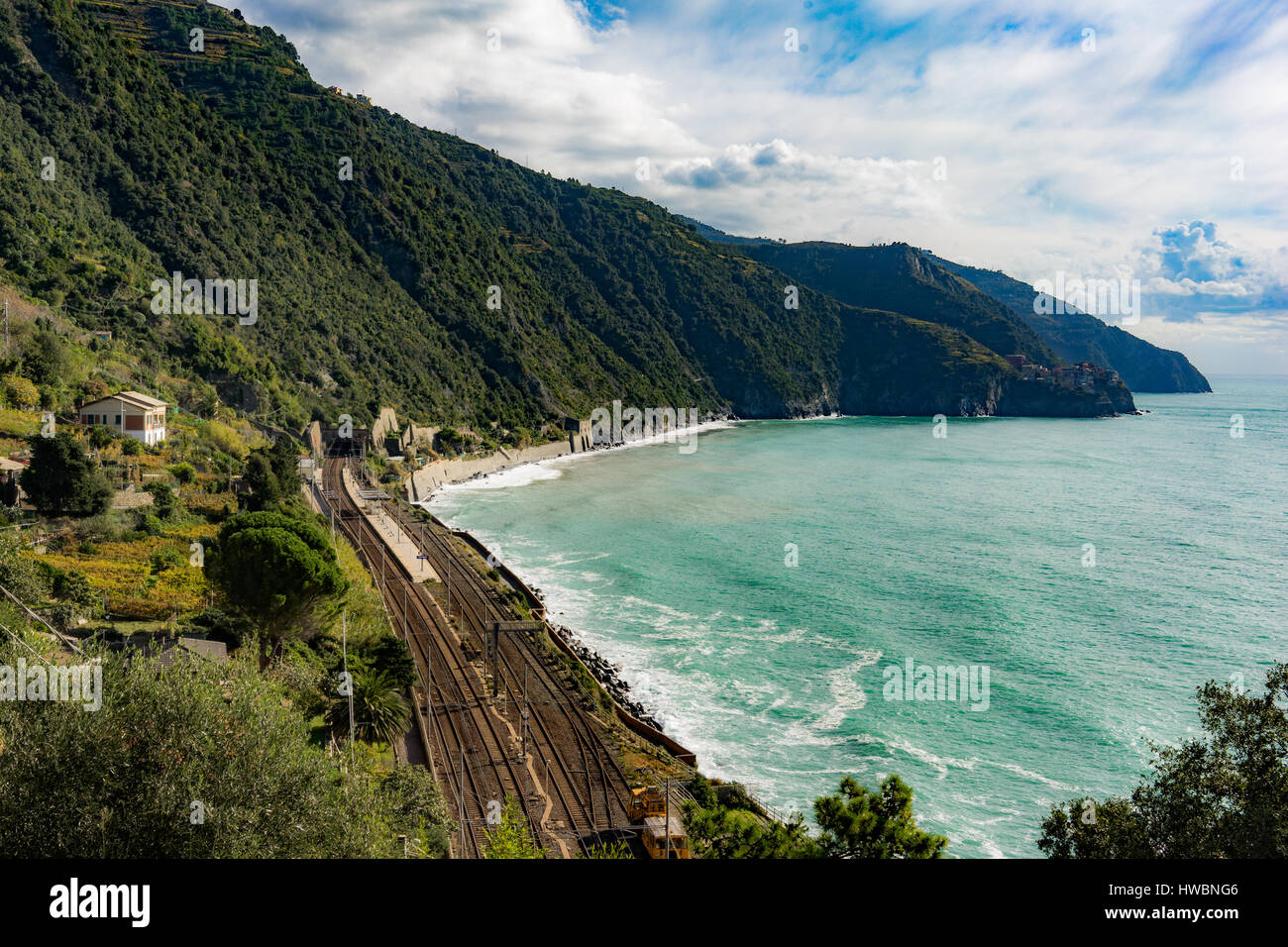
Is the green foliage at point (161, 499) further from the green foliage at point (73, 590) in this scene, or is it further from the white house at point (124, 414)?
the green foliage at point (73, 590)

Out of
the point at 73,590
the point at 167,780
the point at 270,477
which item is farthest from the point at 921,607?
the point at 167,780

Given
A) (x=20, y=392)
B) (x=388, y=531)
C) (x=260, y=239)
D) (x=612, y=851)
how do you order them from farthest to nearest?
(x=260, y=239) < (x=388, y=531) < (x=20, y=392) < (x=612, y=851)

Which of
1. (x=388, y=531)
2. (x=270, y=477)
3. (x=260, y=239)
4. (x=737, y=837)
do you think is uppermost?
(x=260, y=239)

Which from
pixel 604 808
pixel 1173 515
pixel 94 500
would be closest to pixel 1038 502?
pixel 1173 515

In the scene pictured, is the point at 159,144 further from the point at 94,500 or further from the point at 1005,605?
the point at 1005,605

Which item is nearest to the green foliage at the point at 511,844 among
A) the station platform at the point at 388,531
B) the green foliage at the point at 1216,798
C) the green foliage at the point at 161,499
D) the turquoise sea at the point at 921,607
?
the green foliage at the point at 1216,798

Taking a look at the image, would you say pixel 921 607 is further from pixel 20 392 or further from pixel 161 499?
pixel 20 392
